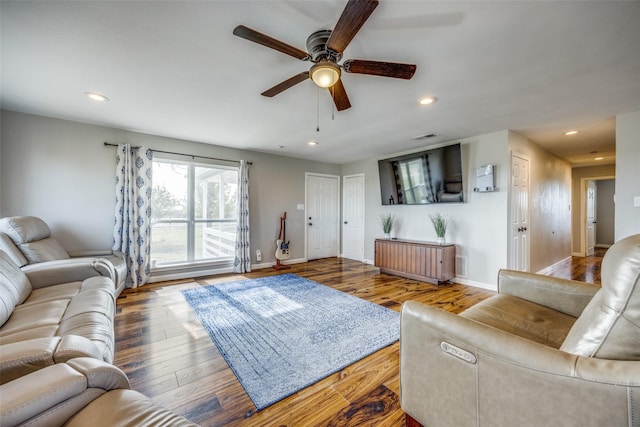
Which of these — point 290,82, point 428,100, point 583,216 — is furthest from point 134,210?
point 583,216

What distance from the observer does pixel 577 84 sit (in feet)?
7.47

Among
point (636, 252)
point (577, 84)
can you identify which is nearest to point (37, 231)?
point (636, 252)

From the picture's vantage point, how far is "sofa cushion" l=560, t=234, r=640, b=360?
0.76 m

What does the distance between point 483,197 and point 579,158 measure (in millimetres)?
3691

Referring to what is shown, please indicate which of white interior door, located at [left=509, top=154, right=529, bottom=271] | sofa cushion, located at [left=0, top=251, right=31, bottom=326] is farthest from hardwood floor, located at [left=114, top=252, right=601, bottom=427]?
white interior door, located at [left=509, top=154, right=529, bottom=271]

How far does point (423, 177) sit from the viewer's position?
4359 millimetres

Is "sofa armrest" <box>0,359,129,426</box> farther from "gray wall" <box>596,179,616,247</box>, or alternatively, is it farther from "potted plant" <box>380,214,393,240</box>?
"gray wall" <box>596,179,616,247</box>

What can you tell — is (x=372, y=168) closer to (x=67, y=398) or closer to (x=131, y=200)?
(x=131, y=200)

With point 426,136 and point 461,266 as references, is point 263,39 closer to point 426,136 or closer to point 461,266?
point 426,136

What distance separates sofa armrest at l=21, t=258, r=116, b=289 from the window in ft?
5.20

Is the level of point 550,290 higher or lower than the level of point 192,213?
lower

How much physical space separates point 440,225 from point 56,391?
4436mm

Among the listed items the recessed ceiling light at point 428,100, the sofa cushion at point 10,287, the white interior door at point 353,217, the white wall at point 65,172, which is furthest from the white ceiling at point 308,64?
the white interior door at point 353,217

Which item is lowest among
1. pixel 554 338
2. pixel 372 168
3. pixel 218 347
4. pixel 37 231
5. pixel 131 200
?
pixel 218 347
